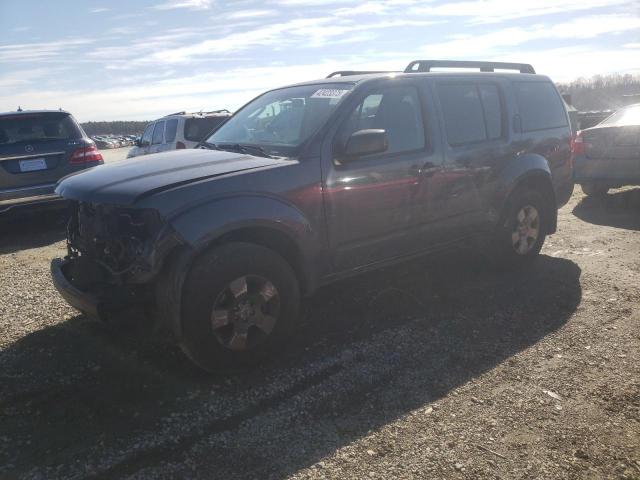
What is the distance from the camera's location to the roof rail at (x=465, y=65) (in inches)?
183

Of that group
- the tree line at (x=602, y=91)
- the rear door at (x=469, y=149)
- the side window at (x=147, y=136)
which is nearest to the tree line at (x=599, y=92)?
the tree line at (x=602, y=91)

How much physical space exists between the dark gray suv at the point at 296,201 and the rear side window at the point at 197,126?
6.37 metres

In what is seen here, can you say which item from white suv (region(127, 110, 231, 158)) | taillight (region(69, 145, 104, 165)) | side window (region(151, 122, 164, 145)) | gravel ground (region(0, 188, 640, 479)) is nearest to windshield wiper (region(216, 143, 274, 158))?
gravel ground (region(0, 188, 640, 479))

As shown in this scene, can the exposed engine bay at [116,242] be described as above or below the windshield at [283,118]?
below

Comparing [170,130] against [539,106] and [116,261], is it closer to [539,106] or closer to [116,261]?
[539,106]

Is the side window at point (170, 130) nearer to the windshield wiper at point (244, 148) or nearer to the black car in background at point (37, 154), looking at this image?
the black car in background at point (37, 154)

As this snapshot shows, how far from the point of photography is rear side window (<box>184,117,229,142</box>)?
10.7m

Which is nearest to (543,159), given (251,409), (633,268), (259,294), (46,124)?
(633,268)

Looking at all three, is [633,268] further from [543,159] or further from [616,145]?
[616,145]

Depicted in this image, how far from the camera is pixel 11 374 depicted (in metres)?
3.38

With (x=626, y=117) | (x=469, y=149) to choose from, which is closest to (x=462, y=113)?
(x=469, y=149)

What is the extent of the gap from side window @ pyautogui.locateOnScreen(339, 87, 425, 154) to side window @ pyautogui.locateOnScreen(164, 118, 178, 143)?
303 inches

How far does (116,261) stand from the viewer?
126 inches

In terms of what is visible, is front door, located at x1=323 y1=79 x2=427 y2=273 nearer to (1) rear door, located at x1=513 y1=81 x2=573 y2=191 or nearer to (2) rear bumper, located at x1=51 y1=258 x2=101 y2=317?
(1) rear door, located at x1=513 y1=81 x2=573 y2=191
